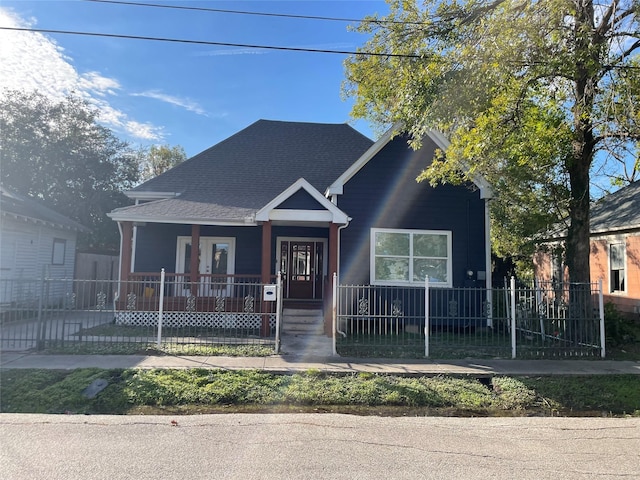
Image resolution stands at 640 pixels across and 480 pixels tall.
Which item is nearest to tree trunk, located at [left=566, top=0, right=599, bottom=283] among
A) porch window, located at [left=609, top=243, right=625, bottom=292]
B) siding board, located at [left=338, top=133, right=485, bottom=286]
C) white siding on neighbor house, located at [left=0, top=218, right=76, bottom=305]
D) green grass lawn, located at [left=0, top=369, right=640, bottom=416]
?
siding board, located at [left=338, top=133, right=485, bottom=286]

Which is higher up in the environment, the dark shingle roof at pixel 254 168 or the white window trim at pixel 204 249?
the dark shingle roof at pixel 254 168

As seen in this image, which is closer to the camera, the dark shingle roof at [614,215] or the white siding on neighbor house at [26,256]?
the white siding on neighbor house at [26,256]

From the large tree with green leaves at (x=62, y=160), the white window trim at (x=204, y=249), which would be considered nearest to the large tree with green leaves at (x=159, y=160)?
the large tree with green leaves at (x=62, y=160)

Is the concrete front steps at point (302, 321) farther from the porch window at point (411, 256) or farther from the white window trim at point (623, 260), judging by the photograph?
the white window trim at point (623, 260)

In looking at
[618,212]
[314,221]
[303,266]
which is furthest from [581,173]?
[303,266]

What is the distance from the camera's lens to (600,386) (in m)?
7.04

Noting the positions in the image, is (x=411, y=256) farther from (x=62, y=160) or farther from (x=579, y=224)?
(x=62, y=160)

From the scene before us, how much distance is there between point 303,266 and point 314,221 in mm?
3724

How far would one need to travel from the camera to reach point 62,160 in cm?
2391

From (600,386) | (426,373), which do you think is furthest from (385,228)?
(600,386)

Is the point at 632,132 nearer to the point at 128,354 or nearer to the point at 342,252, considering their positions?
the point at 342,252

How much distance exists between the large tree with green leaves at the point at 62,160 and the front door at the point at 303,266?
15246mm

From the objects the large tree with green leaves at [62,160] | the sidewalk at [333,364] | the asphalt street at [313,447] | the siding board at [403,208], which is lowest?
the asphalt street at [313,447]

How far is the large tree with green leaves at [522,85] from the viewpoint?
864 cm
